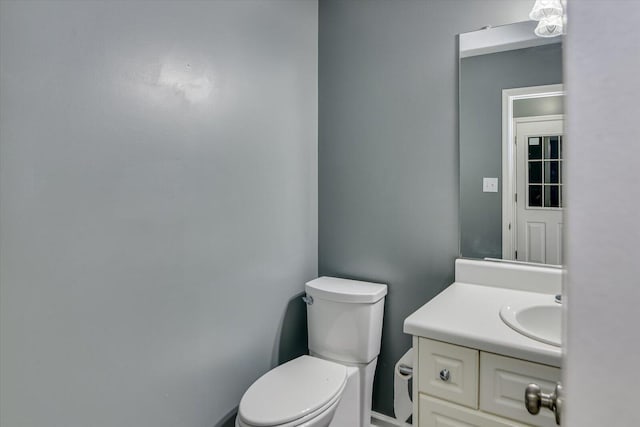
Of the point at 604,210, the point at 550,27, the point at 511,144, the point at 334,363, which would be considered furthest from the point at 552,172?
the point at 604,210

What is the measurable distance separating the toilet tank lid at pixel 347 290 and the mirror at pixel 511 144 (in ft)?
1.46

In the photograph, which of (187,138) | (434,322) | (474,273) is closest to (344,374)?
(434,322)

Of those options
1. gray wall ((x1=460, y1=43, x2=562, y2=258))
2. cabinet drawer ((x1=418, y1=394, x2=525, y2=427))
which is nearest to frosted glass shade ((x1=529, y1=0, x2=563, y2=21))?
gray wall ((x1=460, y1=43, x2=562, y2=258))

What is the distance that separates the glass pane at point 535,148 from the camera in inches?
58.4

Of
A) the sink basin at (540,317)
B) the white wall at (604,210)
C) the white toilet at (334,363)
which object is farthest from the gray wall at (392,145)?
the white wall at (604,210)

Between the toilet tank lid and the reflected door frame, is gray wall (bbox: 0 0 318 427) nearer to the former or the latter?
the toilet tank lid

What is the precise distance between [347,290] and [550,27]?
138 cm

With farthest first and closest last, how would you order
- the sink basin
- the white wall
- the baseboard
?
the baseboard → the sink basin → the white wall

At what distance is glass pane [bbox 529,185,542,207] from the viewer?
1.51 m

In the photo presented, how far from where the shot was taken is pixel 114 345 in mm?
1169

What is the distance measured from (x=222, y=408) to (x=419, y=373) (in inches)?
34.6

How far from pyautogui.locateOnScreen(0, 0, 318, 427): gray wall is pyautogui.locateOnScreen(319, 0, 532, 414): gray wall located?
0.95 ft

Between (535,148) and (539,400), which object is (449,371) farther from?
(535,148)

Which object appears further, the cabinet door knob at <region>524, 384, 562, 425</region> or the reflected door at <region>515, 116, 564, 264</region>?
the reflected door at <region>515, 116, 564, 264</region>
